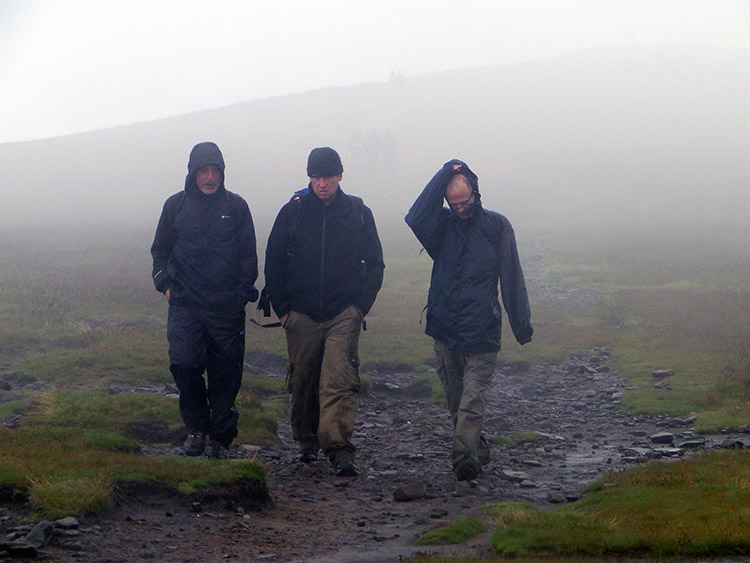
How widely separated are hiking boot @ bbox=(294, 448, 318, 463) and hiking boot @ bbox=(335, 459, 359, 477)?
597 mm

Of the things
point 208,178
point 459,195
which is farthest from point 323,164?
point 459,195

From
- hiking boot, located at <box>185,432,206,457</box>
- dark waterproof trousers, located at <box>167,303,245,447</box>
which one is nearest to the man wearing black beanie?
dark waterproof trousers, located at <box>167,303,245,447</box>

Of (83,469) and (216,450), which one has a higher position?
(83,469)

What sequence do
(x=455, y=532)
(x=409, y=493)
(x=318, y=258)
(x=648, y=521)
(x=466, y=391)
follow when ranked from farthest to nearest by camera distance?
1. (x=318, y=258)
2. (x=466, y=391)
3. (x=409, y=493)
4. (x=455, y=532)
5. (x=648, y=521)

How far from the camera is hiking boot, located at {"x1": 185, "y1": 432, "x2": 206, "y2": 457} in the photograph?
8.88 meters

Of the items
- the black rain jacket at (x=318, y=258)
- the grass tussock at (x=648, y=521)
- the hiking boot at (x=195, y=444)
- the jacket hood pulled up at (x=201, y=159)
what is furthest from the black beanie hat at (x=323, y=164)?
the grass tussock at (x=648, y=521)

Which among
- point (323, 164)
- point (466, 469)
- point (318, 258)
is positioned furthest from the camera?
point (318, 258)

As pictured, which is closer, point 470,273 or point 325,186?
point 470,273

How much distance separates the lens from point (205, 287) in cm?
877

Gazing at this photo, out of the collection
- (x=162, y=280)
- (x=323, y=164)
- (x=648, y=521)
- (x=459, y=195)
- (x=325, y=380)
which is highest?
(x=323, y=164)

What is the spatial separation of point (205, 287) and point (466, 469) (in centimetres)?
327

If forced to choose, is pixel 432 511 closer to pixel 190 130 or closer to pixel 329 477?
pixel 329 477

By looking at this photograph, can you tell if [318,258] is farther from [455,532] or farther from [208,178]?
[455,532]

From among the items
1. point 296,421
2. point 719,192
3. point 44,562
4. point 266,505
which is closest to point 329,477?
point 296,421
